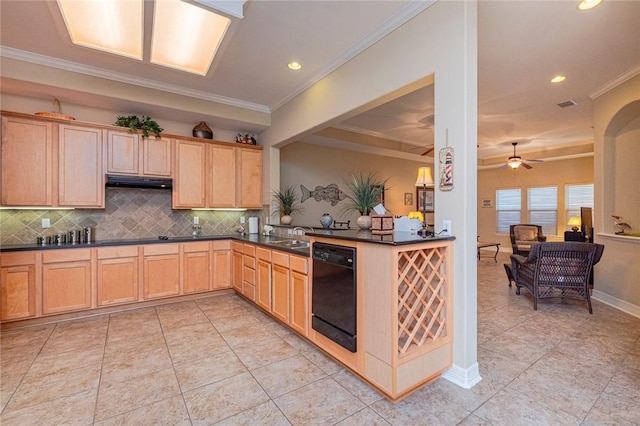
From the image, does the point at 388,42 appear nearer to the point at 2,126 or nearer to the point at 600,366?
the point at 600,366

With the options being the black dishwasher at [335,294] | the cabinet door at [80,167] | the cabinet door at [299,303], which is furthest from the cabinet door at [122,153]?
the black dishwasher at [335,294]

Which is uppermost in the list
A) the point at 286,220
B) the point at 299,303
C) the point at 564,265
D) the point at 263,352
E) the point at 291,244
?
the point at 286,220

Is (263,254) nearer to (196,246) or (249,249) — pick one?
(249,249)

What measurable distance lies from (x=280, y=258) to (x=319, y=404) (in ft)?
4.93

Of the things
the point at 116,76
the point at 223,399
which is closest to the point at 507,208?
the point at 223,399

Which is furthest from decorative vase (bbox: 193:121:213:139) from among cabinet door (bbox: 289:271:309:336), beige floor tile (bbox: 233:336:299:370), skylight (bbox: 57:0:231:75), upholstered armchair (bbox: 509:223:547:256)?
upholstered armchair (bbox: 509:223:547:256)

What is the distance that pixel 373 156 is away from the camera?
278 inches

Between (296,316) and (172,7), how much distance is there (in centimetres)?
316

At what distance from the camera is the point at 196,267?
4.11 metres

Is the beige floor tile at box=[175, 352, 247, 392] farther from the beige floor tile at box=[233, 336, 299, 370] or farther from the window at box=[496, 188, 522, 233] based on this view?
the window at box=[496, 188, 522, 233]

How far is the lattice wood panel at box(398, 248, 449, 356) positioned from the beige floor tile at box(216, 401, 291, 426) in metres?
0.86

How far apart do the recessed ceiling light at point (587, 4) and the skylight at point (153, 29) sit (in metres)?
3.02

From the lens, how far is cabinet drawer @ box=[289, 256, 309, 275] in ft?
8.71

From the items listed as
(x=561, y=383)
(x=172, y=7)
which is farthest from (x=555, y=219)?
(x=172, y=7)
